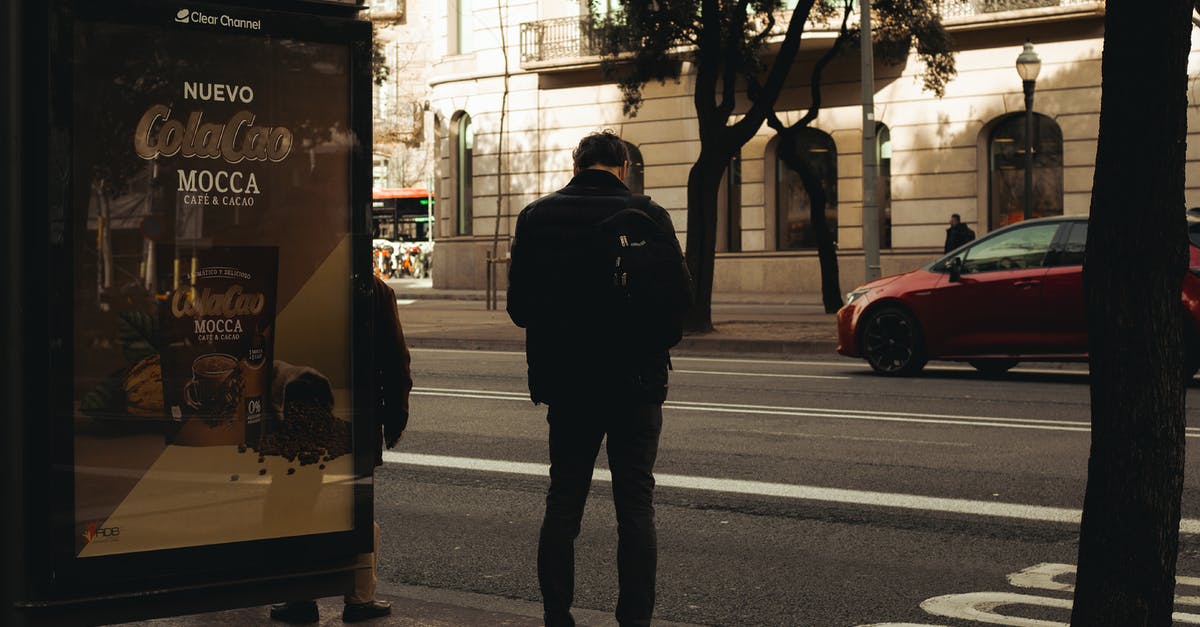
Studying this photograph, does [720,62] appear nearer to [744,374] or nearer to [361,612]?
[744,374]

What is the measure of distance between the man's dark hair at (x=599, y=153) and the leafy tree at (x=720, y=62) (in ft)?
51.1

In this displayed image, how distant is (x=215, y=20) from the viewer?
13.4ft

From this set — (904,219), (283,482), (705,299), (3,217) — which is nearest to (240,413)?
(283,482)

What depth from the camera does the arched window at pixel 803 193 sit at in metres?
32.1

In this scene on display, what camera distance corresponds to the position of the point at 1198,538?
6.80m

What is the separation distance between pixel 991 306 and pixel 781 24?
18465 millimetres

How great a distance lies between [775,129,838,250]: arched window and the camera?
32094 mm

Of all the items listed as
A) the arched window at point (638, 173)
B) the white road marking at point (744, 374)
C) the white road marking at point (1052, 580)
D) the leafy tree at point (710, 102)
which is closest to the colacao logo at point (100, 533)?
the white road marking at point (1052, 580)

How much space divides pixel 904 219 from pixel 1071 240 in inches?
676

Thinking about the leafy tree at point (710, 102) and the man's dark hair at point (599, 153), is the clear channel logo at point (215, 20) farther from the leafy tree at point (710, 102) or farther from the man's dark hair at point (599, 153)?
the leafy tree at point (710, 102)

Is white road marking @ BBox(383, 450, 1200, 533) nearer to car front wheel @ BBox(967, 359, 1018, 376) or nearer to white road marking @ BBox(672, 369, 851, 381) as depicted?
white road marking @ BBox(672, 369, 851, 381)

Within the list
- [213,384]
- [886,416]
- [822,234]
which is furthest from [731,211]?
[213,384]

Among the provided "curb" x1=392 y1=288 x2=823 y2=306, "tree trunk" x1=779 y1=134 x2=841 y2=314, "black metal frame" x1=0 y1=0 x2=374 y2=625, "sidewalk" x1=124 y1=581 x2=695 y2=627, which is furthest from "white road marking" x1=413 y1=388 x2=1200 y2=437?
"curb" x1=392 y1=288 x2=823 y2=306

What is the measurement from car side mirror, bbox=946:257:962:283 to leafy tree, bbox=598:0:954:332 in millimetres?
6136
